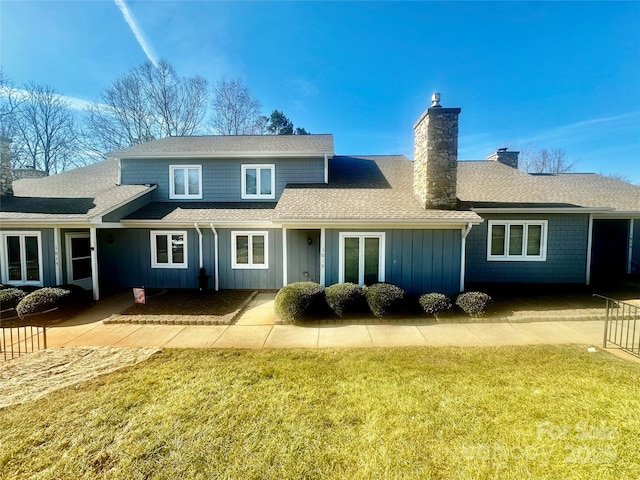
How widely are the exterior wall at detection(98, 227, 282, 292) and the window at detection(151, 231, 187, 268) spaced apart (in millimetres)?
184

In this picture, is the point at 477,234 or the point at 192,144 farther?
the point at 192,144

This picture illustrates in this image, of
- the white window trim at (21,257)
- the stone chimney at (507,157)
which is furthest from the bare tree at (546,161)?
the white window trim at (21,257)

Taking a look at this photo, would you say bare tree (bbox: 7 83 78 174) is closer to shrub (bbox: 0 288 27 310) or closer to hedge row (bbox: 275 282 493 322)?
shrub (bbox: 0 288 27 310)

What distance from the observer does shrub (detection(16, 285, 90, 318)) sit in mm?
7367

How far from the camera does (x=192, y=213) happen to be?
34.5ft

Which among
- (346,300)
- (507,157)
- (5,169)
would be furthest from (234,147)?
(507,157)

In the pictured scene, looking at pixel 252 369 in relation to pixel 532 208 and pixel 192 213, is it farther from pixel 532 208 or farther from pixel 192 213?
pixel 532 208

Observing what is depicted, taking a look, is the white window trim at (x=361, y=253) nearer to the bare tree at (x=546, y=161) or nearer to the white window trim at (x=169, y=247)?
the white window trim at (x=169, y=247)

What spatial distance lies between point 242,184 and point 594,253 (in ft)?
56.4

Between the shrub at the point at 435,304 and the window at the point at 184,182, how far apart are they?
10.4 metres

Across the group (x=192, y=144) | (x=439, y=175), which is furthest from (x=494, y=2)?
(x=192, y=144)

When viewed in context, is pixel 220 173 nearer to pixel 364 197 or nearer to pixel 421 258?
pixel 364 197

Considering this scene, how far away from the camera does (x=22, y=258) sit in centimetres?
912

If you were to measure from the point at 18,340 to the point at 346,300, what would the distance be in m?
7.46
